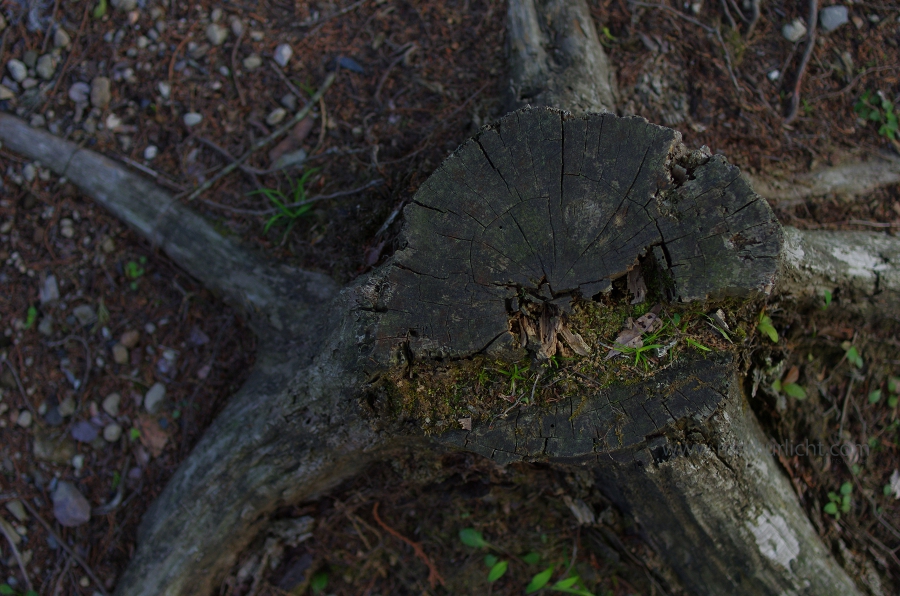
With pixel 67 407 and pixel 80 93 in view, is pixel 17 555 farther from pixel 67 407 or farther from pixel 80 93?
pixel 80 93

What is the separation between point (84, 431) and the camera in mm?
2965

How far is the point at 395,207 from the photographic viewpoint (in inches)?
94.9

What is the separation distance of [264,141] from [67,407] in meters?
1.84

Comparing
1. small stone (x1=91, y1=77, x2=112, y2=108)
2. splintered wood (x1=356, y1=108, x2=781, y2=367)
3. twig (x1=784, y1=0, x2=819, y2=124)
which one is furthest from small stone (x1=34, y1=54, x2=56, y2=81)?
twig (x1=784, y1=0, x2=819, y2=124)

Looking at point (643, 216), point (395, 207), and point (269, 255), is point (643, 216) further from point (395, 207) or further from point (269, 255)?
point (269, 255)

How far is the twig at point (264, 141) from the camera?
114 inches

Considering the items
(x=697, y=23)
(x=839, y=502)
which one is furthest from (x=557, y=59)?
(x=839, y=502)

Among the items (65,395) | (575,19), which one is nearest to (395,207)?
(575,19)

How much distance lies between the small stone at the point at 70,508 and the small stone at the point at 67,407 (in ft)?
1.30

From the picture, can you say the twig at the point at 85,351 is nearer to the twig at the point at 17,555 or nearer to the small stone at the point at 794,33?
the twig at the point at 17,555

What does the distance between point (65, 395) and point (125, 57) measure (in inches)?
76.6

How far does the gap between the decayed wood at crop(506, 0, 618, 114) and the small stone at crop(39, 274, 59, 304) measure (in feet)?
8.87

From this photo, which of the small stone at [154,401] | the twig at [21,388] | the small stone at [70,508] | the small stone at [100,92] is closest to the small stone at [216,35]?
the small stone at [100,92]

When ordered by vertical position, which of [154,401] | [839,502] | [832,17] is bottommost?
[839,502]
